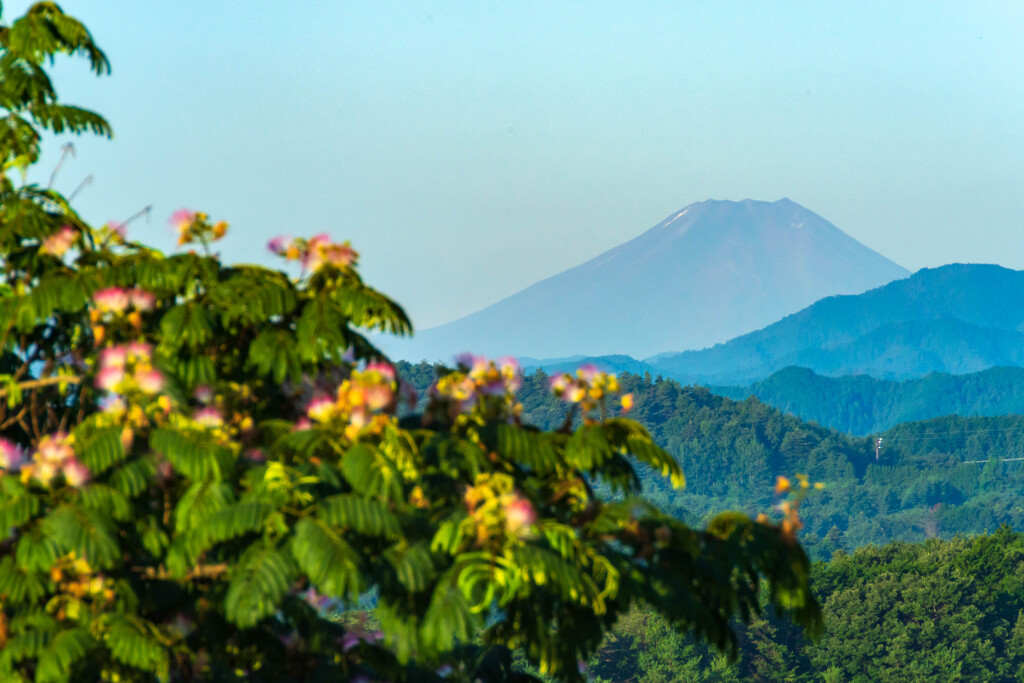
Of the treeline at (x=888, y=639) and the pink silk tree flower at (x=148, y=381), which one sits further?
the treeline at (x=888, y=639)

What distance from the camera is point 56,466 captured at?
7.32 metres

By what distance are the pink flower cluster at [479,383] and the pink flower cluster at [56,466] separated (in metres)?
2.02

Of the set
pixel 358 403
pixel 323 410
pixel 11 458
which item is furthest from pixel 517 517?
pixel 11 458

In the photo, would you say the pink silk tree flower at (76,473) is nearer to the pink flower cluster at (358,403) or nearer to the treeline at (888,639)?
the pink flower cluster at (358,403)

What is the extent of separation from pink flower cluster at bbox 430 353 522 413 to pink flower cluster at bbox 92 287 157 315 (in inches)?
70.1

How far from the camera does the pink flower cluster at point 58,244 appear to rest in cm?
873

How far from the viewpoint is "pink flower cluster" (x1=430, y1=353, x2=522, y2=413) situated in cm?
796

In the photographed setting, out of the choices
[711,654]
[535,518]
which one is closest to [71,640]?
[535,518]

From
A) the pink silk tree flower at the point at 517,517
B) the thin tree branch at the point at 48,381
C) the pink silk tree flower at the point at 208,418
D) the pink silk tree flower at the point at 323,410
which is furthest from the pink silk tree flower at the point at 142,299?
the pink silk tree flower at the point at 517,517

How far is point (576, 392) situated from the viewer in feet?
26.3

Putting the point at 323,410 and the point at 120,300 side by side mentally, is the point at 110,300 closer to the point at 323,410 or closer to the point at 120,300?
the point at 120,300

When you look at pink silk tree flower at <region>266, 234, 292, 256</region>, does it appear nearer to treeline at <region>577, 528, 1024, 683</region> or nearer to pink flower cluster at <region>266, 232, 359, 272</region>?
pink flower cluster at <region>266, 232, 359, 272</region>

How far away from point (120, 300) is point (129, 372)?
26.9 inches

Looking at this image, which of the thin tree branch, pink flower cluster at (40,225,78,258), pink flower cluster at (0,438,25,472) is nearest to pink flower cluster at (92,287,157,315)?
the thin tree branch
